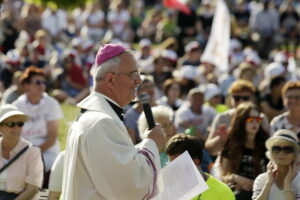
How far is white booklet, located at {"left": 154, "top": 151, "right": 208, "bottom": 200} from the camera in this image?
5.02m

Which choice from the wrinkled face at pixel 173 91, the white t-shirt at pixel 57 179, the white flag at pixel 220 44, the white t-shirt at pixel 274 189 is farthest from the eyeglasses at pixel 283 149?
the white flag at pixel 220 44

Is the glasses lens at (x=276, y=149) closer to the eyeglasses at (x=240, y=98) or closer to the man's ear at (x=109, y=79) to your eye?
the man's ear at (x=109, y=79)

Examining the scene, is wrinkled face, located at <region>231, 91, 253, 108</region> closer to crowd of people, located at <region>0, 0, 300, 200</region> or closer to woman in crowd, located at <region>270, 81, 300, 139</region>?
crowd of people, located at <region>0, 0, 300, 200</region>

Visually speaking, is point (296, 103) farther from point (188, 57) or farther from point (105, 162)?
point (188, 57)

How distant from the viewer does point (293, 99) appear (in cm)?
951

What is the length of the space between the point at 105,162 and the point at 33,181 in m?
3.23

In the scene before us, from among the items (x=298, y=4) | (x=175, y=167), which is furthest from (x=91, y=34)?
(x=175, y=167)

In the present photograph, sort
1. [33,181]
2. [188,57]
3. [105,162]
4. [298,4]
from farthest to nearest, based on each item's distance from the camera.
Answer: [298,4] < [188,57] < [33,181] < [105,162]

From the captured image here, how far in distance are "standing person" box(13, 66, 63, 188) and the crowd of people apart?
12mm

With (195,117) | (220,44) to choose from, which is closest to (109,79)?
(195,117)

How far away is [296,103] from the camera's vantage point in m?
9.48

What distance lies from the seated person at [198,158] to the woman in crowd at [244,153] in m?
1.51

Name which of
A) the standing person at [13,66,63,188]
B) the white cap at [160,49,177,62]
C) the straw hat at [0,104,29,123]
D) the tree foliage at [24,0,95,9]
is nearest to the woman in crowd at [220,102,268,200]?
the straw hat at [0,104,29,123]

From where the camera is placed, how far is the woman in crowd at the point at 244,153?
793 cm
